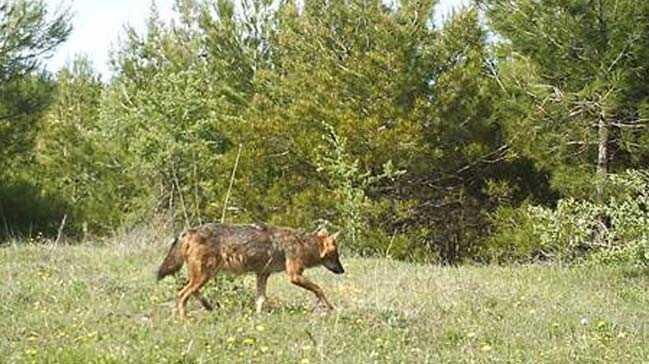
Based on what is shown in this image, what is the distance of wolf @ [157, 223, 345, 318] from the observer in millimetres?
8367

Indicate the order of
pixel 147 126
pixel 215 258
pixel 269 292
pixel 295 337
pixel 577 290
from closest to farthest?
pixel 295 337, pixel 215 258, pixel 269 292, pixel 577 290, pixel 147 126

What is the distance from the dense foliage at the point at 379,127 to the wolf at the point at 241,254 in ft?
16.1

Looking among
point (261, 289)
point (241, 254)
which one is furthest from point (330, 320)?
point (241, 254)

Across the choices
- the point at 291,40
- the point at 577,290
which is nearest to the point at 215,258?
the point at 577,290

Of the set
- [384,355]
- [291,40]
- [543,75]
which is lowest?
[384,355]

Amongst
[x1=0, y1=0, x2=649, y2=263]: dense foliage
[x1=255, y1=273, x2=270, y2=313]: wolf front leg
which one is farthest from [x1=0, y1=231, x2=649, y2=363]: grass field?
[x1=0, y1=0, x2=649, y2=263]: dense foliage

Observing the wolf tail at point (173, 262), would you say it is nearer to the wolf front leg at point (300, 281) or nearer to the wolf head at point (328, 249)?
the wolf front leg at point (300, 281)

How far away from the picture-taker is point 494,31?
16.1 meters

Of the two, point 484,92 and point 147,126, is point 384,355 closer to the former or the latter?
point 484,92

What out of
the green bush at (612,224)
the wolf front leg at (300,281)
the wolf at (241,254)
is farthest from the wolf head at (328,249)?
the green bush at (612,224)

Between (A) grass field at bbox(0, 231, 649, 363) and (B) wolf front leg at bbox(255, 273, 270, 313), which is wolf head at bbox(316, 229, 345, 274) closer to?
(A) grass field at bbox(0, 231, 649, 363)

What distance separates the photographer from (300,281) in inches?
346

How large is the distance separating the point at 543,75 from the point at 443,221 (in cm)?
615

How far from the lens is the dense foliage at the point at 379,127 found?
15516 millimetres
